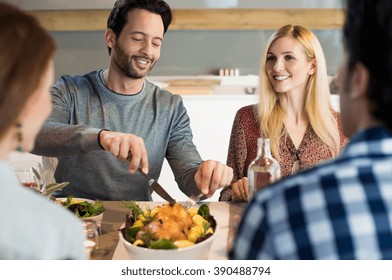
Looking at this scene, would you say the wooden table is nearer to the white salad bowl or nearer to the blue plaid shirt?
the white salad bowl

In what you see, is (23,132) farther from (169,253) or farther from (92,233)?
(92,233)

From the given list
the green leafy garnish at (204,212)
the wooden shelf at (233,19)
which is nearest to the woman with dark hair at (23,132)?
the green leafy garnish at (204,212)

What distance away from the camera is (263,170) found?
1303 mm

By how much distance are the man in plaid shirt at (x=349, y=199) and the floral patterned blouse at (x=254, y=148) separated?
3.75 feet

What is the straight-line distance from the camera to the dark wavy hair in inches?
75.5

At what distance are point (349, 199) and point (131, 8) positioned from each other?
1.45 meters

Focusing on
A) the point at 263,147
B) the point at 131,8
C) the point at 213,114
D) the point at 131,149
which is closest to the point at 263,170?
the point at 263,147

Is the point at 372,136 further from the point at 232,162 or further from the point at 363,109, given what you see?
the point at 232,162

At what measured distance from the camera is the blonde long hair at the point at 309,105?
6.09 feet

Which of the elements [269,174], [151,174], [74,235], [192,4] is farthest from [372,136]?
[192,4]

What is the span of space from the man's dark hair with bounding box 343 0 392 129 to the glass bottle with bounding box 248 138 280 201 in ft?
2.07

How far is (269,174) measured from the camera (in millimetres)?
1312

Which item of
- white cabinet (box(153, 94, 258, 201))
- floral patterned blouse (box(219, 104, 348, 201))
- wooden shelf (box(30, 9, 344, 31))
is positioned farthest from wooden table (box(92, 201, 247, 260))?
wooden shelf (box(30, 9, 344, 31))
